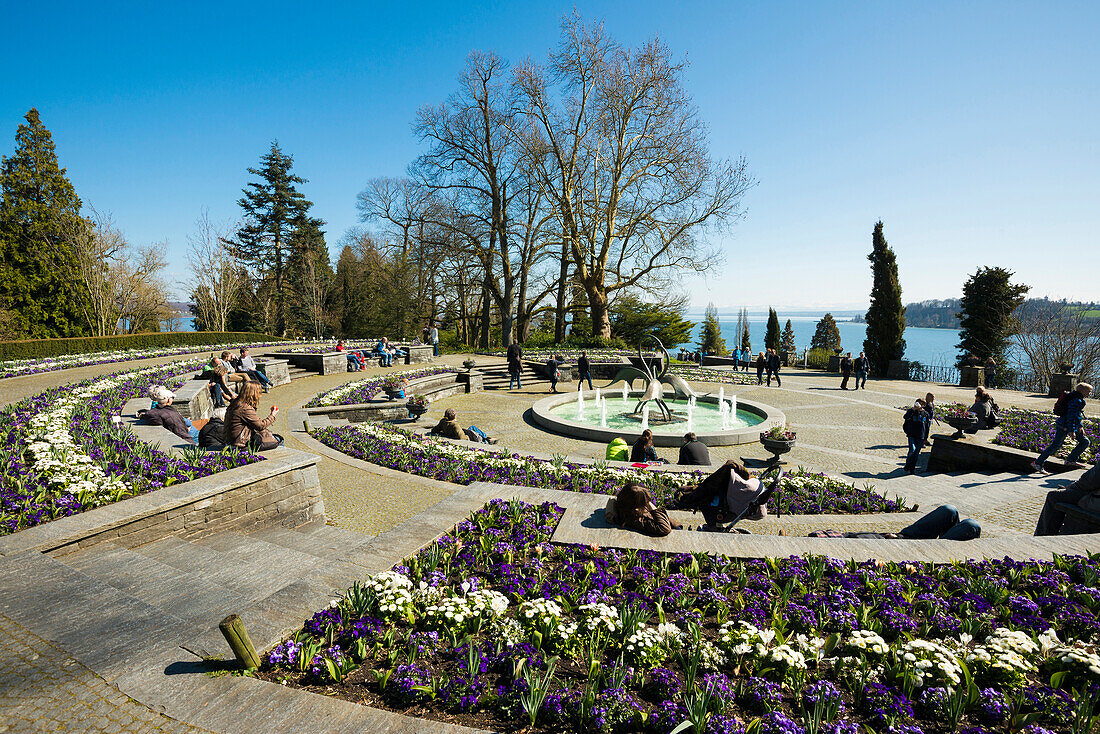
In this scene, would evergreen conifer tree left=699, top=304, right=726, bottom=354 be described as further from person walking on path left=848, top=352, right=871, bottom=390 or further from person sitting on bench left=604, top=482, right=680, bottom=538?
person sitting on bench left=604, top=482, right=680, bottom=538

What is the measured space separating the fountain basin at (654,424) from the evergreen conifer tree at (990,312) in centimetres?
2004

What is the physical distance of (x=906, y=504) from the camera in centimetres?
749

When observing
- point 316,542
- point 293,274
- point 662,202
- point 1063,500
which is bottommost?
point 316,542

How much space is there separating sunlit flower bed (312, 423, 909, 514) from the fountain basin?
3.49 meters

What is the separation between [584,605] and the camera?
3.93 meters

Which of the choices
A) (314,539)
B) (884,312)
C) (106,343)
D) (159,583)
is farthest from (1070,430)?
(106,343)

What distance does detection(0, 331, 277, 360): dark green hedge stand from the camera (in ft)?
75.4

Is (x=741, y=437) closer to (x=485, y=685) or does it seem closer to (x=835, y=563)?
(x=835, y=563)

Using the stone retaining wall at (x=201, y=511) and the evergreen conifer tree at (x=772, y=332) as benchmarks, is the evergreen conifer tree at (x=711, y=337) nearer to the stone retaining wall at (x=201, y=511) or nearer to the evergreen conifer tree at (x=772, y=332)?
the evergreen conifer tree at (x=772, y=332)

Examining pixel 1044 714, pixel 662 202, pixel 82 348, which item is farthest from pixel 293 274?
pixel 1044 714

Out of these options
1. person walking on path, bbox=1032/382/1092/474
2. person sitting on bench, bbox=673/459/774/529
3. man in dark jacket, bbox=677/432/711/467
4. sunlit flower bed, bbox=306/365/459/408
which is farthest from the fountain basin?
person sitting on bench, bbox=673/459/774/529

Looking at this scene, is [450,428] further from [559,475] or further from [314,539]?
[314,539]

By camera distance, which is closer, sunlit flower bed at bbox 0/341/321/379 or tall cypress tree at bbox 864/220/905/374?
sunlit flower bed at bbox 0/341/321/379

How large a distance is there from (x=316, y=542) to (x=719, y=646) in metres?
4.50
